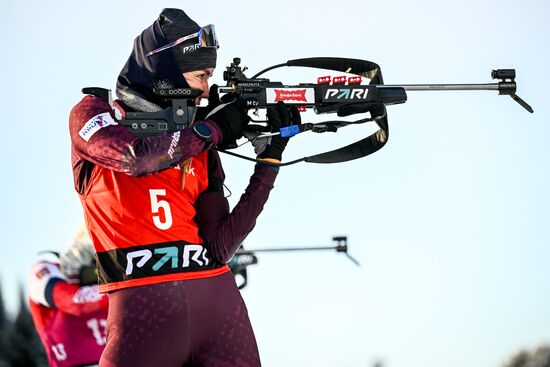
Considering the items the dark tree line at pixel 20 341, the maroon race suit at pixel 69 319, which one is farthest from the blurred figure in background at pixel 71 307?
the dark tree line at pixel 20 341

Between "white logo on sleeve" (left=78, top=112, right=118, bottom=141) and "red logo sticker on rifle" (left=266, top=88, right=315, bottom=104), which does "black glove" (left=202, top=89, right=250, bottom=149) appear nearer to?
"red logo sticker on rifle" (left=266, top=88, right=315, bottom=104)

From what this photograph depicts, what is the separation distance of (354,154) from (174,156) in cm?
100

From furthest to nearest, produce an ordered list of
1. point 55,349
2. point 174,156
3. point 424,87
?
point 55,349 → point 424,87 → point 174,156

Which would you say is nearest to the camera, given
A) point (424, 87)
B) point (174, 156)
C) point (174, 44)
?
point (174, 156)

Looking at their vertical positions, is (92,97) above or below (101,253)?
above

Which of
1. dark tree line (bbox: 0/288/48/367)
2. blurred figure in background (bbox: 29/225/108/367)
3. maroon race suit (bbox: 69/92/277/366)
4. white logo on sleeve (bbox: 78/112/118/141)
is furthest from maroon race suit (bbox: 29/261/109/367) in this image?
dark tree line (bbox: 0/288/48/367)

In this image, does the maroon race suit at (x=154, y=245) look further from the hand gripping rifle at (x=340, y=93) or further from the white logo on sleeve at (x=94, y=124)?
the hand gripping rifle at (x=340, y=93)

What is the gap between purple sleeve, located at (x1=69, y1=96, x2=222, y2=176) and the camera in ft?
12.0

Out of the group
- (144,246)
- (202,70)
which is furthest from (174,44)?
(144,246)

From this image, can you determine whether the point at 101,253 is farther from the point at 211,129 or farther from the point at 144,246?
the point at 211,129

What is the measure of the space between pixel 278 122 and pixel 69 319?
125 inches

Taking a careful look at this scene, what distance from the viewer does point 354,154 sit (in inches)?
177

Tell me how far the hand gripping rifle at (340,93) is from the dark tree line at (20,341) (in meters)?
6.16

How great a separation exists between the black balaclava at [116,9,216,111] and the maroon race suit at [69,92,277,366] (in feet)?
0.59
